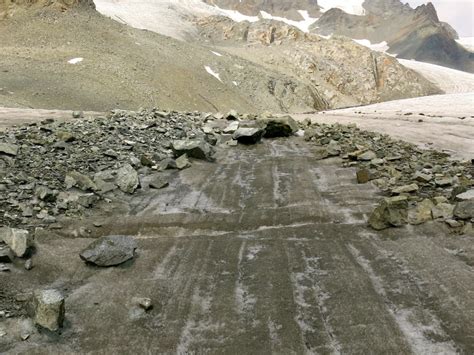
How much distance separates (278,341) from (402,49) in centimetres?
20194

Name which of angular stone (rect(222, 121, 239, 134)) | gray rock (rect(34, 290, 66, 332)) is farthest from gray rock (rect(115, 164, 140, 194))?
angular stone (rect(222, 121, 239, 134))

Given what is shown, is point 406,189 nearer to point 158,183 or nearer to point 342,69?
point 158,183

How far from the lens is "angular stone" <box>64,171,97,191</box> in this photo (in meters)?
11.0

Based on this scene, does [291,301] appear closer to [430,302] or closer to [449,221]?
[430,302]

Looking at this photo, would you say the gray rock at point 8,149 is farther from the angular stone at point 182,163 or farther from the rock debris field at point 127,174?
the angular stone at point 182,163

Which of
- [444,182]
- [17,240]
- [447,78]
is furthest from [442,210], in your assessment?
[447,78]

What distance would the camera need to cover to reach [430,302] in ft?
22.0

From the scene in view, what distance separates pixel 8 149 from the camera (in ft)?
38.7

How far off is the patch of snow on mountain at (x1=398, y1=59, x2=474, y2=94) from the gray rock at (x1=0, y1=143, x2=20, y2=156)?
9306 cm

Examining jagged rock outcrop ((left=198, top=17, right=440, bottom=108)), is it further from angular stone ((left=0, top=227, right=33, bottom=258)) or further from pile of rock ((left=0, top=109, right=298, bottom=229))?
angular stone ((left=0, top=227, right=33, bottom=258))

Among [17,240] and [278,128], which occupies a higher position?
[278,128]

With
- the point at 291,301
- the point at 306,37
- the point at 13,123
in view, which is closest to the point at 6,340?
the point at 291,301

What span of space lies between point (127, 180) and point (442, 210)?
7.04m

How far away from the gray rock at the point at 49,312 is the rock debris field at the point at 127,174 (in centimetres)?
1
